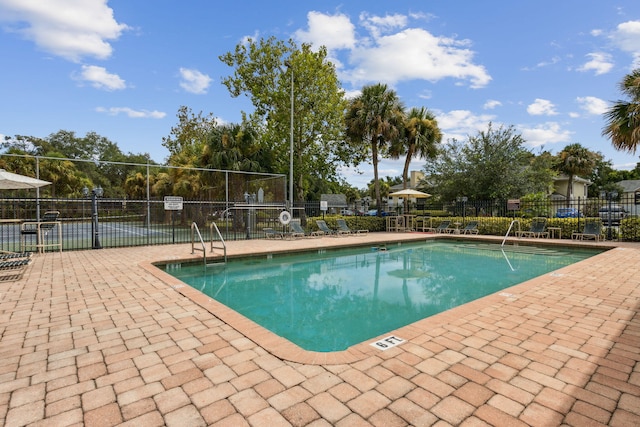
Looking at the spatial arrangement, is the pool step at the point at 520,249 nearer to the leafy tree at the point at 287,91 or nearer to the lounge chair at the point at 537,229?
the lounge chair at the point at 537,229

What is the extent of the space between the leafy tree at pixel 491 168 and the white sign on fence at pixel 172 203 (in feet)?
52.1

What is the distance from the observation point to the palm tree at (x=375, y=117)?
1766 cm

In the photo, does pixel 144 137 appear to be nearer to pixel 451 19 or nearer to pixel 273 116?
pixel 273 116

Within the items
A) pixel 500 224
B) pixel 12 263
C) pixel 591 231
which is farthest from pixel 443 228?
pixel 12 263

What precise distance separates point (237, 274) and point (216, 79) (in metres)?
15.1

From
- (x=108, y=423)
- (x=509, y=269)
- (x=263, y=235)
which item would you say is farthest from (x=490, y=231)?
(x=108, y=423)

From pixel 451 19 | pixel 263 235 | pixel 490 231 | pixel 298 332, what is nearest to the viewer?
pixel 298 332

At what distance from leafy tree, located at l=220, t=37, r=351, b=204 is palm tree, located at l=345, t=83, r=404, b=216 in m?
1.14

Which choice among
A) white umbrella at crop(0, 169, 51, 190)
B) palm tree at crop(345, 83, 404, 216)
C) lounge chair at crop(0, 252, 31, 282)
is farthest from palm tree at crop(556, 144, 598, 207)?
lounge chair at crop(0, 252, 31, 282)

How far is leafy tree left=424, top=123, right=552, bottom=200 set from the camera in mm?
18484

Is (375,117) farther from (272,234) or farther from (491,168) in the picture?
(272,234)

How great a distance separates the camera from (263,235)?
45.1 feet

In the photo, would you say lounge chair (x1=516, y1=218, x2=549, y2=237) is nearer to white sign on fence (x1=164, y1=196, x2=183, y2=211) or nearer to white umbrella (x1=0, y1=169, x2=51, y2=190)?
white sign on fence (x1=164, y1=196, x2=183, y2=211)

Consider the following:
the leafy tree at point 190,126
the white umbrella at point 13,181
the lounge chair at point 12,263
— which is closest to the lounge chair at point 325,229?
the white umbrella at point 13,181
